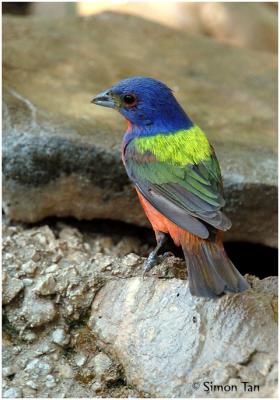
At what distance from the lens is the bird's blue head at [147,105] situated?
4059 millimetres

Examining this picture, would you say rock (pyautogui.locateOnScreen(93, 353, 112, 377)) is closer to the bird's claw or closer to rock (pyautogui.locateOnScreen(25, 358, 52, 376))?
rock (pyautogui.locateOnScreen(25, 358, 52, 376))

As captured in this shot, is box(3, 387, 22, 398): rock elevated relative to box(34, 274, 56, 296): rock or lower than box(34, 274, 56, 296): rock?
lower

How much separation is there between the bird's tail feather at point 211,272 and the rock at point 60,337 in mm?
824

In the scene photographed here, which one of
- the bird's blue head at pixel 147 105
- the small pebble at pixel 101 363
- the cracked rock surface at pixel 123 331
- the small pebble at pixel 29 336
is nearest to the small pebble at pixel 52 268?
the cracked rock surface at pixel 123 331

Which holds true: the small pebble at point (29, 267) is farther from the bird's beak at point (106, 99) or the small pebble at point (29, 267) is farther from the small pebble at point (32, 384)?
the bird's beak at point (106, 99)

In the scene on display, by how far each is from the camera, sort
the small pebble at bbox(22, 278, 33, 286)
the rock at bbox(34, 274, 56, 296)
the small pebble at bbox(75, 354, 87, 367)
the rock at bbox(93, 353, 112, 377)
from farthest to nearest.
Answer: the small pebble at bbox(22, 278, 33, 286)
the rock at bbox(34, 274, 56, 296)
the small pebble at bbox(75, 354, 87, 367)
the rock at bbox(93, 353, 112, 377)

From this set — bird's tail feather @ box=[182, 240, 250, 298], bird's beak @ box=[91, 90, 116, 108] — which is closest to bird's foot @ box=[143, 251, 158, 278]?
bird's tail feather @ box=[182, 240, 250, 298]

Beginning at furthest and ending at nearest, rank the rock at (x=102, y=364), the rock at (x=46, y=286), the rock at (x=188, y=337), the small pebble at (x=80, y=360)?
1. the rock at (x=46, y=286)
2. the small pebble at (x=80, y=360)
3. the rock at (x=102, y=364)
4. the rock at (x=188, y=337)

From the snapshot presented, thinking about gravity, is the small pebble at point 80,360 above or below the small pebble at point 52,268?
below

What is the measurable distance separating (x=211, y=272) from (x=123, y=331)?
58 cm

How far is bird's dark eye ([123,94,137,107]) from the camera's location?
408cm

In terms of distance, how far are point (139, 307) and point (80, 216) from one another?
4.63 feet

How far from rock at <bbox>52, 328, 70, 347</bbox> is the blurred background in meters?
5.70

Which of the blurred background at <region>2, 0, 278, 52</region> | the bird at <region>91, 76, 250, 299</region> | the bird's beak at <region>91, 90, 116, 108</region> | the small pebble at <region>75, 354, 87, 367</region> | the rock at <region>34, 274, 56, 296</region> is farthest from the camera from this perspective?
the blurred background at <region>2, 0, 278, 52</region>
